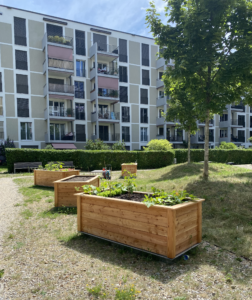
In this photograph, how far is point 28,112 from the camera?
86.3ft

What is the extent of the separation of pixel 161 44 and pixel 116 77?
68.2 feet

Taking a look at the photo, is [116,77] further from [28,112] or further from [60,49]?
[28,112]

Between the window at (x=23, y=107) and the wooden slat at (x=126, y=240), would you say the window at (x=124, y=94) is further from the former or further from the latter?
the wooden slat at (x=126, y=240)

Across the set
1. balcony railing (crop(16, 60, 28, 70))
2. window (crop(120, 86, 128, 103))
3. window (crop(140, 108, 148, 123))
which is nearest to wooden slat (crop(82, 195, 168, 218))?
balcony railing (crop(16, 60, 28, 70))

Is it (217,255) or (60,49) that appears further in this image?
(60,49)

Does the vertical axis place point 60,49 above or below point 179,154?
above

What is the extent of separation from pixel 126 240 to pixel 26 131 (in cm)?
2454

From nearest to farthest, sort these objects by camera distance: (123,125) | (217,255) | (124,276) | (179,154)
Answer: (124,276), (217,255), (179,154), (123,125)

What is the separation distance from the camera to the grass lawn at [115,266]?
10.2 feet

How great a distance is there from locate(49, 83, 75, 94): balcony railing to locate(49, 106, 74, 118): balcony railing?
1.87 m

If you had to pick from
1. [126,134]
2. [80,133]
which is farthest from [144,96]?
[80,133]

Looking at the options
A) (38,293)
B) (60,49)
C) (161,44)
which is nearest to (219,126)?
(60,49)

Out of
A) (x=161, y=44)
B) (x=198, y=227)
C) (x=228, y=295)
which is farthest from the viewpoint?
(x=161, y=44)

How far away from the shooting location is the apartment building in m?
25.6
